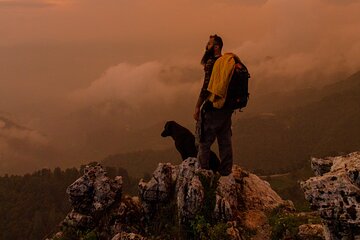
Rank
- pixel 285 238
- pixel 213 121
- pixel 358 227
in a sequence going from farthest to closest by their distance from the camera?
pixel 213 121
pixel 285 238
pixel 358 227

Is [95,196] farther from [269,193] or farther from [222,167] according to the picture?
[269,193]

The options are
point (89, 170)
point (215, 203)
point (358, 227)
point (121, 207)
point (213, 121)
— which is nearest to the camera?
point (358, 227)

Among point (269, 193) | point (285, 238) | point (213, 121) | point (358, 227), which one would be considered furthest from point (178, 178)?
point (358, 227)

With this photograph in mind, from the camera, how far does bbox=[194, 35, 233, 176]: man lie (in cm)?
1798

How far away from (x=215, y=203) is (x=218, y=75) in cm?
564

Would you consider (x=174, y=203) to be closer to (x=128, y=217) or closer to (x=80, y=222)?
(x=128, y=217)

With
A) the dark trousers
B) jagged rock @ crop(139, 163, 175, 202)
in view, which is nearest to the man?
the dark trousers

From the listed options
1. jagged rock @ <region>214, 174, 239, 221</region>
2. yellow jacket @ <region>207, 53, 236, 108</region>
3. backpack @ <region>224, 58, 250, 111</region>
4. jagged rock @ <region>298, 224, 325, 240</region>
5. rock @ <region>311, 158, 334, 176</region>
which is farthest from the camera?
backpack @ <region>224, 58, 250, 111</region>

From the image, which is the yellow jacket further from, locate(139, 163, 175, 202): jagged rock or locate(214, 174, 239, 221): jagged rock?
locate(139, 163, 175, 202): jagged rock

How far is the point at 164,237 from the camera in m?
17.0

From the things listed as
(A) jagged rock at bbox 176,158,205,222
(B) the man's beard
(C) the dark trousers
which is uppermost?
(B) the man's beard

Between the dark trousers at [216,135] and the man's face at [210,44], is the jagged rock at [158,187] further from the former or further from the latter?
the man's face at [210,44]

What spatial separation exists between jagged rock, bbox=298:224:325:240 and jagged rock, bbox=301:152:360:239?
140 inches

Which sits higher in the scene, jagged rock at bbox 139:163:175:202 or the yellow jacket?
the yellow jacket
